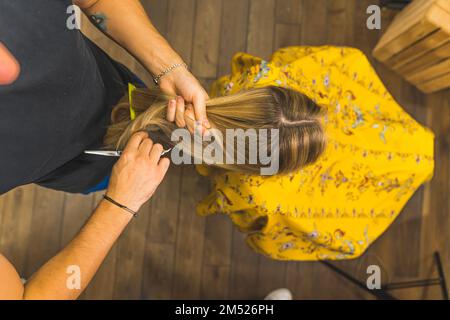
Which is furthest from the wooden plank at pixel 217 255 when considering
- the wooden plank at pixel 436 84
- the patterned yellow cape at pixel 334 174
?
the wooden plank at pixel 436 84

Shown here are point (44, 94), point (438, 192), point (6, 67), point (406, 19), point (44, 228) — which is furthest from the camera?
point (438, 192)

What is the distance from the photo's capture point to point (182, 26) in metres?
2.03

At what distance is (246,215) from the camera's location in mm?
1362

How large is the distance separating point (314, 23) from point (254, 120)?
133cm

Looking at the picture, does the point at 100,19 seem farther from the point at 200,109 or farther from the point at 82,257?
the point at 82,257

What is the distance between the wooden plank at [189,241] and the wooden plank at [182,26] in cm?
62

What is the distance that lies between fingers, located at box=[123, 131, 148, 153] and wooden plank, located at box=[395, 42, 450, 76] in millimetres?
1404

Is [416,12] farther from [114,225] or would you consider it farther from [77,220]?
[77,220]

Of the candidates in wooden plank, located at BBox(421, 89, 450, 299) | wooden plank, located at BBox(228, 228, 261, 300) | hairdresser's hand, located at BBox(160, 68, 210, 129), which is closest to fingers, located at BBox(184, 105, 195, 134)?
hairdresser's hand, located at BBox(160, 68, 210, 129)

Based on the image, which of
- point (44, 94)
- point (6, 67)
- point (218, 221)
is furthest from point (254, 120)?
point (218, 221)

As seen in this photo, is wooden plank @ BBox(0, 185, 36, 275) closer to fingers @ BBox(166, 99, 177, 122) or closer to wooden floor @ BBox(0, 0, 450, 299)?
wooden floor @ BBox(0, 0, 450, 299)

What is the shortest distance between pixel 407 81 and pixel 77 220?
1888 millimetres

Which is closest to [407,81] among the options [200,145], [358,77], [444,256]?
[358,77]

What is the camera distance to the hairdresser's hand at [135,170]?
969 millimetres
